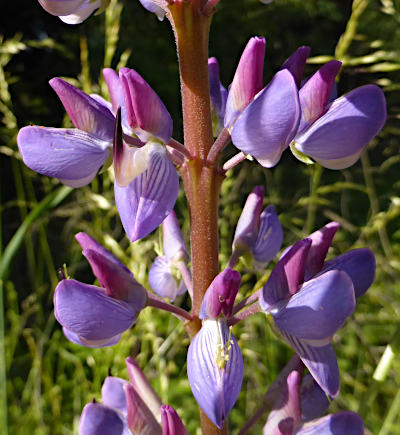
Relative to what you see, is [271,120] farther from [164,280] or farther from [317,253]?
[164,280]

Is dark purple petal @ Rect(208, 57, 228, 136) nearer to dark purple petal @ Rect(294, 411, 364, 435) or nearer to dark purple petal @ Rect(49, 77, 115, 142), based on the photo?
dark purple petal @ Rect(49, 77, 115, 142)

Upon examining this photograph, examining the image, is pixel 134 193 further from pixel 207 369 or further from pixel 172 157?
pixel 207 369

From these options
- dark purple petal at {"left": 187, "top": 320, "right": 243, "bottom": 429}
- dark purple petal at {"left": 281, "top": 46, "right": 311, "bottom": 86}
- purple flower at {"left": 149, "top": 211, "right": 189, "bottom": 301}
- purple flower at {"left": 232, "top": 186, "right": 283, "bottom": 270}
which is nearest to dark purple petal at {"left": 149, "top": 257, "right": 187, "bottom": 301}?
purple flower at {"left": 149, "top": 211, "right": 189, "bottom": 301}

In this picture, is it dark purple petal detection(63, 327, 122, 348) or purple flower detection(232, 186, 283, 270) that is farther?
purple flower detection(232, 186, 283, 270)

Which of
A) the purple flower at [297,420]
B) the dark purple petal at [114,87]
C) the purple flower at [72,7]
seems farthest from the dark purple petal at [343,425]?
the purple flower at [72,7]

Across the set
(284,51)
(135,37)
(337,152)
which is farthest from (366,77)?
(337,152)
